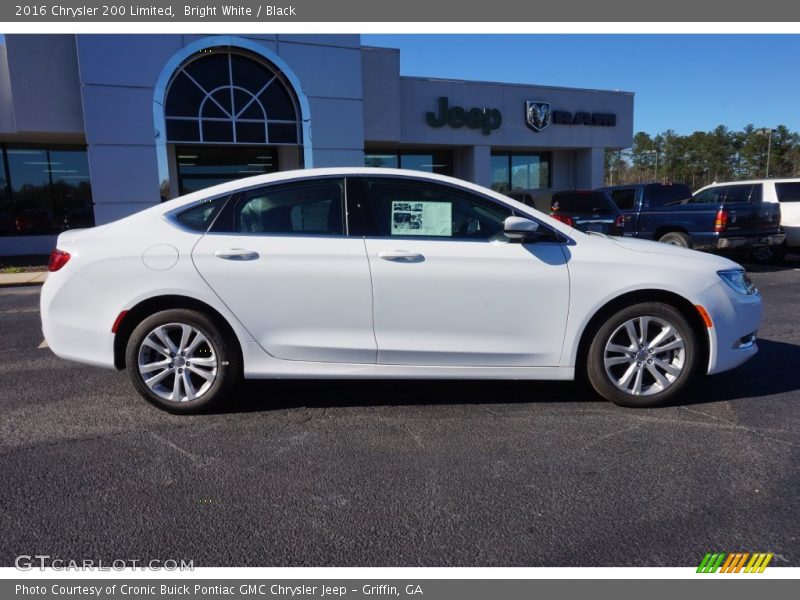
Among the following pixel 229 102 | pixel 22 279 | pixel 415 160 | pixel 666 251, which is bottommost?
pixel 22 279

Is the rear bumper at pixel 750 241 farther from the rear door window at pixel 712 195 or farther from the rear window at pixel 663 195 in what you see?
the rear door window at pixel 712 195

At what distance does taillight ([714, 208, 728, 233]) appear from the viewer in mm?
11023

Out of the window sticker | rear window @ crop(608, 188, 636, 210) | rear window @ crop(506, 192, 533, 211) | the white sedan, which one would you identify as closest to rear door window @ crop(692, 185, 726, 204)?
rear window @ crop(608, 188, 636, 210)

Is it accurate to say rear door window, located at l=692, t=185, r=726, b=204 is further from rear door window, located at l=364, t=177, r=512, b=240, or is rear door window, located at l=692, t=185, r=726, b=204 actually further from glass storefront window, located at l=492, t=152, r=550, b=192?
rear door window, located at l=364, t=177, r=512, b=240

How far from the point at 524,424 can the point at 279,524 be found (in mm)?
1818

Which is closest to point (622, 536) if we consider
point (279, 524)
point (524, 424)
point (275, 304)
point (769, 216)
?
point (524, 424)

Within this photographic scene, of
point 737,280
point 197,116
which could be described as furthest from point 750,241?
point 197,116

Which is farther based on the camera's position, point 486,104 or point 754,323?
point 486,104

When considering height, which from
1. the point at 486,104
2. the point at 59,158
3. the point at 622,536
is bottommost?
the point at 622,536

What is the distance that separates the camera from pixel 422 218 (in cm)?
407

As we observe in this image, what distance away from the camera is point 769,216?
456 inches

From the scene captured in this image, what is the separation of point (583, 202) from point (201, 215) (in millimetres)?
9968

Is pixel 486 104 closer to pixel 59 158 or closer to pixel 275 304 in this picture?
pixel 59 158

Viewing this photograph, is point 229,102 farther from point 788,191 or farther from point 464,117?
point 788,191
